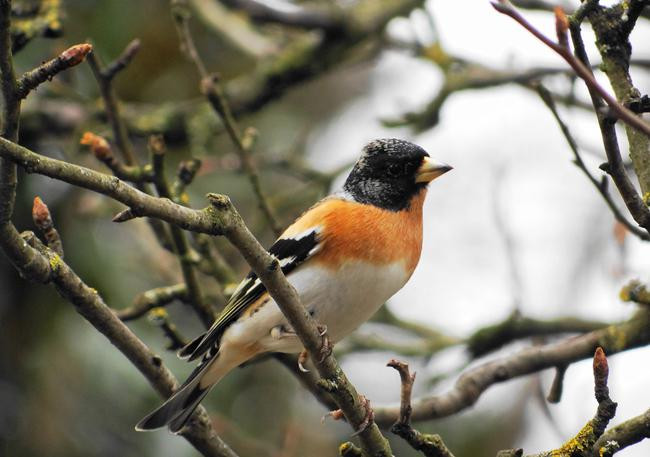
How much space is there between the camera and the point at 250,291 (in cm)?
378

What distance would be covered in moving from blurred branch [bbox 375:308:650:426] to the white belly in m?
0.46

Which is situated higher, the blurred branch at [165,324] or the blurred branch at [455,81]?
the blurred branch at [455,81]

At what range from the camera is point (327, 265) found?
3.78 metres

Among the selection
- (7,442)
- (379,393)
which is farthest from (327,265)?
(379,393)

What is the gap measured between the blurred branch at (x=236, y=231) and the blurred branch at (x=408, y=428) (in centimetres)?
19

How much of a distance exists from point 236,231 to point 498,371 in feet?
6.05

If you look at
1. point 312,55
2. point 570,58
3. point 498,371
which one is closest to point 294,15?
point 312,55

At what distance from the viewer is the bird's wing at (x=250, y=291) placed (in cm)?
380

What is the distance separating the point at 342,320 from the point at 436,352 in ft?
3.80

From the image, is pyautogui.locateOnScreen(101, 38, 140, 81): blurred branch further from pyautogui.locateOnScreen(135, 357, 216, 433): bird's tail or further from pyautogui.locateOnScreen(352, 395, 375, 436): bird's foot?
pyautogui.locateOnScreen(352, 395, 375, 436): bird's foot

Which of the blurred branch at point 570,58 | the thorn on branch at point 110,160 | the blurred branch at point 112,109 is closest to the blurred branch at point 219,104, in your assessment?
the blurred branch at point 112,109

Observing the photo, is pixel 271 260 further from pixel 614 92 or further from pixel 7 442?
pixel 7 442

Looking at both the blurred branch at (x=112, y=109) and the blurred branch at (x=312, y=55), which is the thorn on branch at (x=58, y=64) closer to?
the blurred branch at (x=112, y=109)

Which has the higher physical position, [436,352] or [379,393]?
[436,352]
